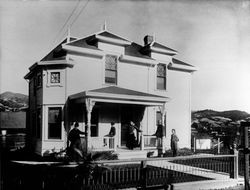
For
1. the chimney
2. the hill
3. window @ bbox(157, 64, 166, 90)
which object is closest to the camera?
the hill

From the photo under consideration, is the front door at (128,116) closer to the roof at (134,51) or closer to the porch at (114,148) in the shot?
the porch at (114,148)

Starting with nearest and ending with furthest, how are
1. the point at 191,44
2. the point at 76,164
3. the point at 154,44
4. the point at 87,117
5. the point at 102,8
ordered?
1. the point at 76,164
2. the point at 102,8
3. the point at 191,44
4. the point at 87,117
5. the point at 154,44

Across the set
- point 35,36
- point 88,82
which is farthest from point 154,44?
point 35,36

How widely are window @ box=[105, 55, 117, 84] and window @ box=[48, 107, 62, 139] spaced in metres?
3.01

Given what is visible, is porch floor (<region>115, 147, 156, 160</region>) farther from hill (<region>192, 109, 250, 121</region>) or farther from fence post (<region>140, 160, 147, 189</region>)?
fence post (<region>140, 160, 147, 189</region>)

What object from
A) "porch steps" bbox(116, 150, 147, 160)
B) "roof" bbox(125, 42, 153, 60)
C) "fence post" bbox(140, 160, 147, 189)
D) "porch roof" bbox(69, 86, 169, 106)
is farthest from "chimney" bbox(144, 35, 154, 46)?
"fence post" bbox(140, 160, 147, 189)

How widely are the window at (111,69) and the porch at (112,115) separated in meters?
0.59

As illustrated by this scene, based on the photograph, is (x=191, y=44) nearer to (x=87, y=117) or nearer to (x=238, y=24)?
(x=238, y=24)

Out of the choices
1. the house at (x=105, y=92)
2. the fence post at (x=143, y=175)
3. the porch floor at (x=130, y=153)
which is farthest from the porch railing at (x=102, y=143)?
the fence post at (x=143, y=175)

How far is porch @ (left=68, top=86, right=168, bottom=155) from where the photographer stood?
12.1 m

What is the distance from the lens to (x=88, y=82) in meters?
13.4

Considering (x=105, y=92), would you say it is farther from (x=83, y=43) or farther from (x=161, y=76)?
(x=161, y=76)

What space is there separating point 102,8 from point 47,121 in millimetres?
6720

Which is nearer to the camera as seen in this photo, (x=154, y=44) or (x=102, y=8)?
(x=102, y=8)
